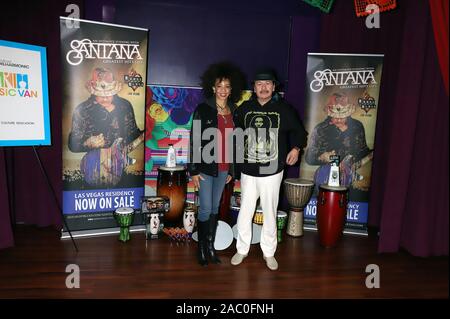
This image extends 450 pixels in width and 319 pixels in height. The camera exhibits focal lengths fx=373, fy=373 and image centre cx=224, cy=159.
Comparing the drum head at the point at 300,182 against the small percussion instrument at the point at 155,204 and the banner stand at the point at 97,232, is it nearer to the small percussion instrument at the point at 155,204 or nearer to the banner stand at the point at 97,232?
the small percussion instrument at the point at 155,204

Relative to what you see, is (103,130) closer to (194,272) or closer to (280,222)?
(194,272)

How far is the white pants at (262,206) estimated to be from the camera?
8.76 feet

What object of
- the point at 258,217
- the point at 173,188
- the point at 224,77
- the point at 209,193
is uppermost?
the point at 224,77

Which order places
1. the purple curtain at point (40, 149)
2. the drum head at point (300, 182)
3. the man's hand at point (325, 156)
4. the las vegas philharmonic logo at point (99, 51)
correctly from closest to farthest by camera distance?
the las vegas philharmonic logo at point (99, 51)
the purple curtain at point (40, 149)
the drum head at point (300, 182)
the man's hand at point (325, 156)

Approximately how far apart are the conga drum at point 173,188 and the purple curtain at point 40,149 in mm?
986

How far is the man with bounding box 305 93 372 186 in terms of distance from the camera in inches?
141

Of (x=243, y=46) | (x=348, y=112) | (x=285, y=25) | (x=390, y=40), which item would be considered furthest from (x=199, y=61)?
(x=390, y=40)

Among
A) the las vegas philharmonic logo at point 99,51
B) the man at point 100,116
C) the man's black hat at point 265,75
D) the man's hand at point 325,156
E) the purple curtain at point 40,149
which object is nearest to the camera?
the man's black hat at point 265,75

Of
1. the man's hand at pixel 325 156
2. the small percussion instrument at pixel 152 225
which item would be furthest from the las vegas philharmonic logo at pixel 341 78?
the small percussion instrument at pixel 152 225

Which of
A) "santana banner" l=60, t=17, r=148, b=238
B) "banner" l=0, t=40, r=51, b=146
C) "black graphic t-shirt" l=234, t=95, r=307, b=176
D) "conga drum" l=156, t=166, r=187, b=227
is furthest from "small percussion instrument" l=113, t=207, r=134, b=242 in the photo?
"black graphic t-shirt" l=234, t=95, r=307, b=176

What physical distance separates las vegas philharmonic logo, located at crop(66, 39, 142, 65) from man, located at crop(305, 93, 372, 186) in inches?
72.7

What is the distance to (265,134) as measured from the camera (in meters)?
2.71

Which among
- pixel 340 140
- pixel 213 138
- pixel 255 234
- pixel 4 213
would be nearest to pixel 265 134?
pixel 213 138

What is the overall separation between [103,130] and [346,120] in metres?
2.26
